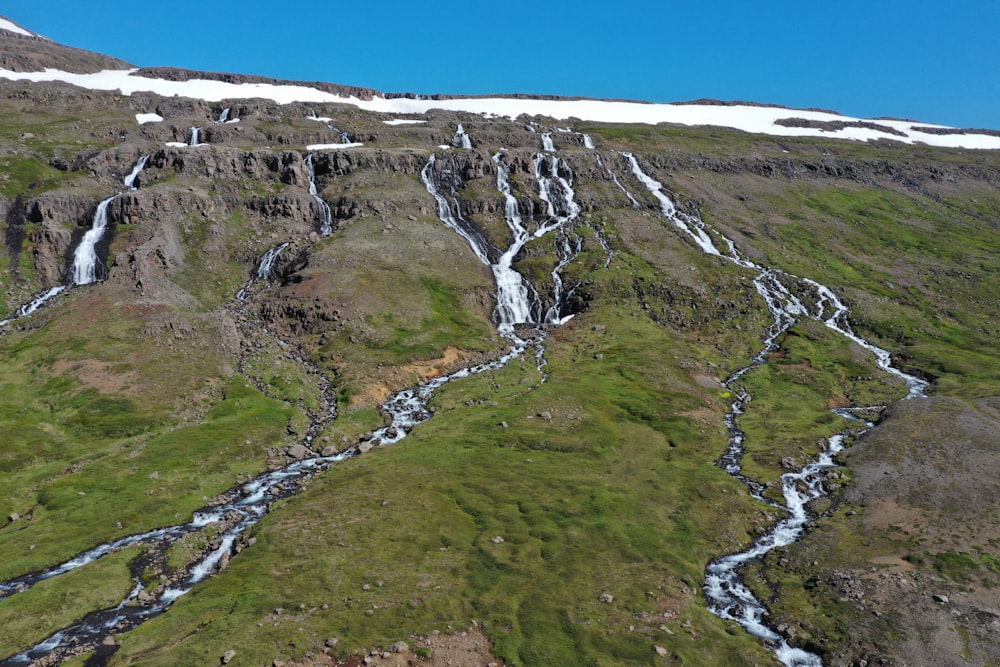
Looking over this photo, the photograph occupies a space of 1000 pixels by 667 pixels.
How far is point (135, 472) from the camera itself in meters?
60.9

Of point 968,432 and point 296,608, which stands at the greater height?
point 968,432

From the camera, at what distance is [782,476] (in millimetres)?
66000

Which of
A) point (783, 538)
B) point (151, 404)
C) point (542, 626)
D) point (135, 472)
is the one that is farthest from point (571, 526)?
point (151, 404)

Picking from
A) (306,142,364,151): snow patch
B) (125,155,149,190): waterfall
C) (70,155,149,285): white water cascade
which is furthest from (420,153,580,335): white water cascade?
(70,155,149,285): white water cascade

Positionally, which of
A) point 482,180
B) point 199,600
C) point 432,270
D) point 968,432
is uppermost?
point 482,180

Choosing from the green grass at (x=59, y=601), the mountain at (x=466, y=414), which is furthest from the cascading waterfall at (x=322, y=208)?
the green grass at (x=59, y=601)

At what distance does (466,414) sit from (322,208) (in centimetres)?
8419

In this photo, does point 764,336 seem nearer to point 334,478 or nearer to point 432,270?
point 432,270

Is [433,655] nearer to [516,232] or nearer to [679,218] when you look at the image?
[516,232]

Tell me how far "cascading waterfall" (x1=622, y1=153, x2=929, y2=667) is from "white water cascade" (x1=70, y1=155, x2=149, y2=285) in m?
114

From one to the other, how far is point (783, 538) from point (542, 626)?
2646cm

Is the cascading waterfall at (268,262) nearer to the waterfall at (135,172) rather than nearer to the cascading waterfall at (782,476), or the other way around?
the waterfall at (135,172)

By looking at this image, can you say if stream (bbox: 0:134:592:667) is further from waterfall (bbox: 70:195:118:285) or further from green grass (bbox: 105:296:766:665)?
waterfall (bbox: 70:195:118:285)

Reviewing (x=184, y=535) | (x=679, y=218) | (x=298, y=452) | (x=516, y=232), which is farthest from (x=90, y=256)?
(x=679, y=218)
